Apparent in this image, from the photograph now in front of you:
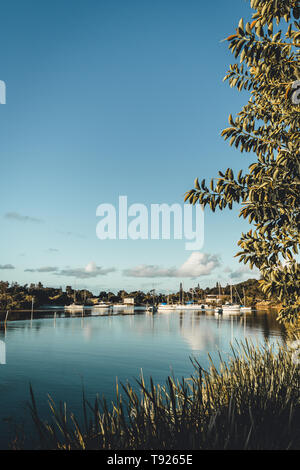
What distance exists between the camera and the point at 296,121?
6.95 metres

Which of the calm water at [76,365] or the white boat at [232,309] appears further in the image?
the white boat at [232,309]

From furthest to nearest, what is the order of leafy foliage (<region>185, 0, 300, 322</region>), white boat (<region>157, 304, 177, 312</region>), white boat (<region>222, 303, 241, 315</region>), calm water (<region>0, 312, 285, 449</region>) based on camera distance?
white boat (<region>157, 304, 177, 312</region>) → white boat (<region>222, 303, 241, 315</region>) → calm water (<region>0, 312, 285, 449</region>) → leafy foliage (<region>185, 0, 300, 322</region>)

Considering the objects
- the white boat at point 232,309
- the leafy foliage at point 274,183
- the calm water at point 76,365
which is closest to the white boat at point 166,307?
the white boat at point 232,309

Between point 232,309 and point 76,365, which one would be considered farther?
point 232,309

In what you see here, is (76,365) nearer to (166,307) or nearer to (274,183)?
(274,183)

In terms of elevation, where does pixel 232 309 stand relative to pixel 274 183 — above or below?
below

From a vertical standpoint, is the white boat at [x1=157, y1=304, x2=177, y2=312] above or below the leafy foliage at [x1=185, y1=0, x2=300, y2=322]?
below

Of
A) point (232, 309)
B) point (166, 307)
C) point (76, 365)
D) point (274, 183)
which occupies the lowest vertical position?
point (166, 307)

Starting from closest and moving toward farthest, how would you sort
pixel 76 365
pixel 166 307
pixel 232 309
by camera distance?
1. pixel 76 365
2. pixel 232 309
3. pixel 166 307

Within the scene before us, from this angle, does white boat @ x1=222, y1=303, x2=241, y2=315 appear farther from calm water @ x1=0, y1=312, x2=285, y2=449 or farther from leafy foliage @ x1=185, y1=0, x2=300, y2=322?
leafy foliage @ x1=185, y1=0, x2=300, y2=322

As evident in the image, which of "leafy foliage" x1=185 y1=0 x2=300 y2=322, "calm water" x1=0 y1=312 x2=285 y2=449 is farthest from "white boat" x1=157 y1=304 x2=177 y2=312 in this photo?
"leafy foliage" x1=185 y1=0 x2=300 y2=322

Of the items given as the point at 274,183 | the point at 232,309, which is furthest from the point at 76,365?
the point at 232,309

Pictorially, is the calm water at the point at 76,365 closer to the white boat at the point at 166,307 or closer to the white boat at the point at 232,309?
the white boat at the point at 232,309

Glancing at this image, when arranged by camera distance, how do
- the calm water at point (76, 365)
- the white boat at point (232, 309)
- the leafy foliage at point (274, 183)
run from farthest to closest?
the white boat at point (232, 309) < the calm water at point (76, 365) < the leafy foliage at point (274, 183)
